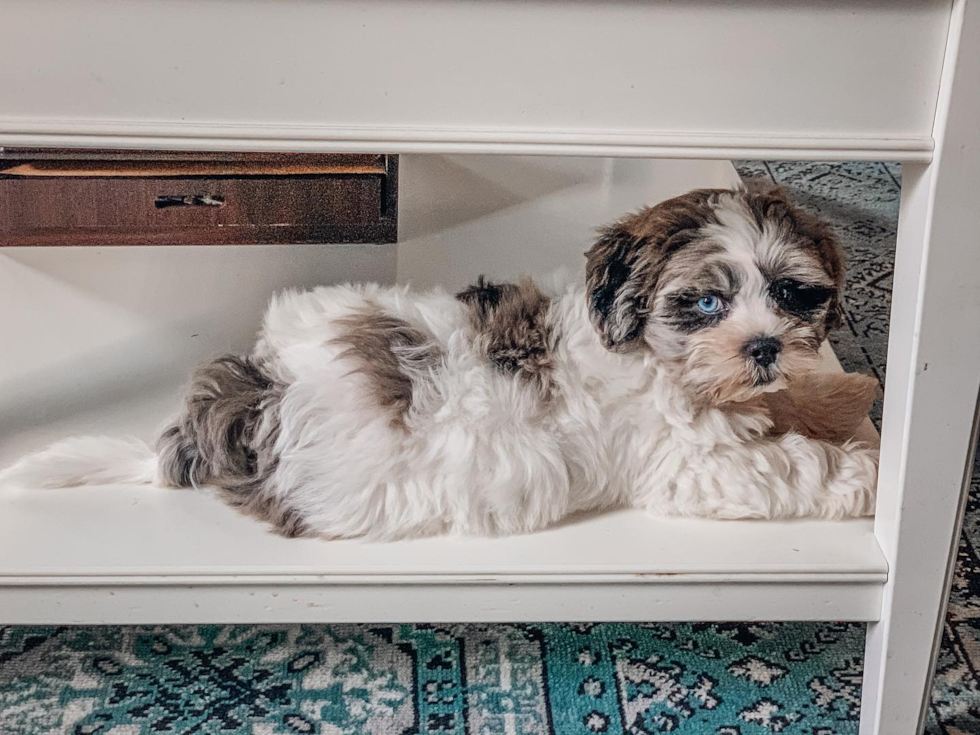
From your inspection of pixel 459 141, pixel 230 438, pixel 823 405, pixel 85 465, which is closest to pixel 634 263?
pixel 459 141

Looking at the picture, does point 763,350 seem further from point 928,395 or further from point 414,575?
point 414,575

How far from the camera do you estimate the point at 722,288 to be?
3.85 feet

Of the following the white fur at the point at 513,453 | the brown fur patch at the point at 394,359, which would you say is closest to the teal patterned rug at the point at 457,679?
the white fur at the point at 513,453

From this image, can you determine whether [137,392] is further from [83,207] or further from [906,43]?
[906,43]

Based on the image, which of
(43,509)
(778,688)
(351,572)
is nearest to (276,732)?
(351,572)

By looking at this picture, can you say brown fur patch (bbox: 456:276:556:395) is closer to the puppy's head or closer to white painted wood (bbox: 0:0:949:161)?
the puppy's head

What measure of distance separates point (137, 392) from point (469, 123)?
2.55 ft

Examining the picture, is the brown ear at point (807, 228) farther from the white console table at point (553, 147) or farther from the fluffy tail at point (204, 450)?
the fluffy tail at point (204, 450)

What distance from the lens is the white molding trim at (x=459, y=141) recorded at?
3.26 feet

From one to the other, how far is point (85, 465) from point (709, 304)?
78cm

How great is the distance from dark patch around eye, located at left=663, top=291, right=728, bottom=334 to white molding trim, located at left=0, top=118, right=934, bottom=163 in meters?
0.21

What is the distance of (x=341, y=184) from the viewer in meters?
1.68

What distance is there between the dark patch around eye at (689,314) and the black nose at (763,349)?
0.05m

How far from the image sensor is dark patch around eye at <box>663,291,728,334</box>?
1.19 m
